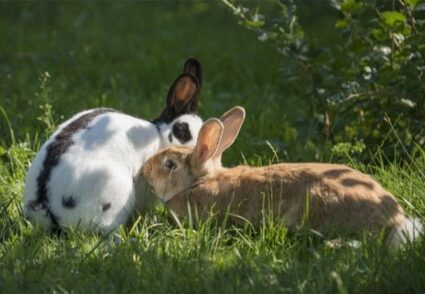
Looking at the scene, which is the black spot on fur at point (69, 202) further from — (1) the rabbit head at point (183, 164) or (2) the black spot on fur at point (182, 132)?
(2) the black spot on fur at point (182, 132)

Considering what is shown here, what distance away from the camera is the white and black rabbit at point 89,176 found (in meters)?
5.16

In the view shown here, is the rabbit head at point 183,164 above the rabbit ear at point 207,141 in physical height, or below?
below

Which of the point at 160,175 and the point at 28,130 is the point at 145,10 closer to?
the point at 28,130

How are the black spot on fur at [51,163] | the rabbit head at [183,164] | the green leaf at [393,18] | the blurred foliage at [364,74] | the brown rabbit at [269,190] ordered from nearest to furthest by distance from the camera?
the brown rabbit at [269,190] < the black spot on fur at [51,163] < the rabbit head at [183,164] < the green leaf at [393,18] < the blurred foliage at [364,74]

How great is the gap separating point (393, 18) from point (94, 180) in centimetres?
198

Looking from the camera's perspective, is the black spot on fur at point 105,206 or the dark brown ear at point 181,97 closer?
the black spot on fur at point 105,206

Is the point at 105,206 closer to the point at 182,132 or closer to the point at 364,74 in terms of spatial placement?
the point at 182,132

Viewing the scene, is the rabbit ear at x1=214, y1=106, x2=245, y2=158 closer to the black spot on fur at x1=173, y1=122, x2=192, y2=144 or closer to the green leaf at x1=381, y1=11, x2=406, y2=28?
the black spot on fur at x1=173, y1=122, x2=192, y2=144

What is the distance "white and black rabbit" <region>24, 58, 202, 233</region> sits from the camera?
516 centimetres

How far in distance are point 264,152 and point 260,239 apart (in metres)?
1.44

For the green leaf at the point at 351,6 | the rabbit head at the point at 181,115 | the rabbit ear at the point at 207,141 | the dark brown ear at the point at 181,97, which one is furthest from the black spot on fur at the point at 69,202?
the green leaf at the point at 351,6

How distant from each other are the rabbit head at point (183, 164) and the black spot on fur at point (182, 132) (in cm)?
21

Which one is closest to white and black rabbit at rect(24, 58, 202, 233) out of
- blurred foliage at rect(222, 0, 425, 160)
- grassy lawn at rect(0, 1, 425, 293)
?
grassy lawn at rect(0, 1, 425, 293)

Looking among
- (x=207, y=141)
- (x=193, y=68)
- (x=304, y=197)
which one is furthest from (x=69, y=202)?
(x=193, y=68)
